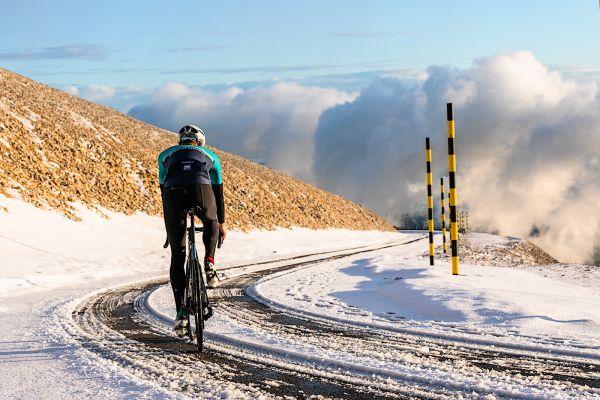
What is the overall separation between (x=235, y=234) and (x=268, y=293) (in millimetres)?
31618

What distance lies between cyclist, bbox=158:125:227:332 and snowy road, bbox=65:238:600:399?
849 mm

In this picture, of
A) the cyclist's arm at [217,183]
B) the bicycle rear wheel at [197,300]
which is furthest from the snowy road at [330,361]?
the cyclist's arm at [217,183]

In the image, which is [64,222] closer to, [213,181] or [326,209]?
[213,181]

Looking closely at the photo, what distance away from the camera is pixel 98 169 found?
42.7m

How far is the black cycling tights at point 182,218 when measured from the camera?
270 inches

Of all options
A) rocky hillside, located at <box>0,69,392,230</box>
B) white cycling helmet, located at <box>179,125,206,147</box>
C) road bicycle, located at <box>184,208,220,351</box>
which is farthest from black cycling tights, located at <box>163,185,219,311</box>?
rocky hillside, located at <box>0,69,392,230</box>

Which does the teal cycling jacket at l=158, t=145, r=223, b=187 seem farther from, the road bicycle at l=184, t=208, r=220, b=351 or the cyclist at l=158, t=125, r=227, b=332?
the road bicycle at l=184, t=208, r=220, b=351

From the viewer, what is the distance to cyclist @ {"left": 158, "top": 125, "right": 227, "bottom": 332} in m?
6.87

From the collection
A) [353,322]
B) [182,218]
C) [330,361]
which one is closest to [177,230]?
[182,218]

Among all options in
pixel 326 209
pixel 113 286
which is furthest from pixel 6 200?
pixel 326 209

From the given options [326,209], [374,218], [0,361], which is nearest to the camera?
[0,361]

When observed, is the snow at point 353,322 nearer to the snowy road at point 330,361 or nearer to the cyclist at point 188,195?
the snowy road at point 330,361

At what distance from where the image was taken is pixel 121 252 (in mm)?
27469

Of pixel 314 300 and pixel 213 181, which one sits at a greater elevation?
pixel 213 181
